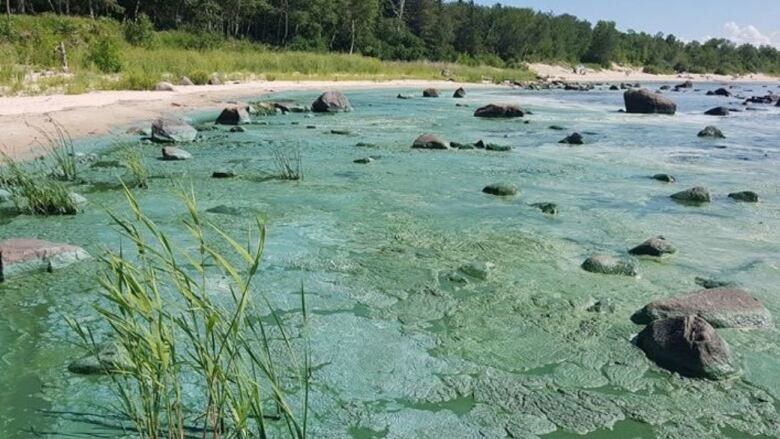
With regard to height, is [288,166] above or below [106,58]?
below

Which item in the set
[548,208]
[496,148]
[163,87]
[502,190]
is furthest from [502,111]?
[548,208]

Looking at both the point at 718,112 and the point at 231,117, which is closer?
the point at 231,117

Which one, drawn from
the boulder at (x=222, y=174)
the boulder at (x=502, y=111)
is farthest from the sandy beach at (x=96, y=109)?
the boulder at (x=502, y=111)

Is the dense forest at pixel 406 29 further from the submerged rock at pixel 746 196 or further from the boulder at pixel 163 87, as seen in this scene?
the submerged rock at pixel 746 196

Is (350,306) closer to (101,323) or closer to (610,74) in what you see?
(101,323)

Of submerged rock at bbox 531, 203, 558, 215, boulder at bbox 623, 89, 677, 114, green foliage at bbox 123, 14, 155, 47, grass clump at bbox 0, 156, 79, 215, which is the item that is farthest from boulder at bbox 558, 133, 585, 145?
green foliage at bbox 123, 14, 155, 47

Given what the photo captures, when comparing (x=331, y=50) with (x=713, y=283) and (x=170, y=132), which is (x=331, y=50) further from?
(x=713, y=283)

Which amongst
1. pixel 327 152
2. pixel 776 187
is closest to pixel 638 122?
pixel 776 187

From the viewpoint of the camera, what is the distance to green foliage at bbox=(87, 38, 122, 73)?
23.5m

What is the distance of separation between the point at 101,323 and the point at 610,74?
8299 cm

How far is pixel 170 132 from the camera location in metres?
13.2

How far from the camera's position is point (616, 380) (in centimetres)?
402

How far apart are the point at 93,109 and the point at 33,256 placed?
12.0 m

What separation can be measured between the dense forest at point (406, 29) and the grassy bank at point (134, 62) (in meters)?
2.04
